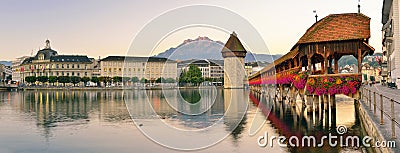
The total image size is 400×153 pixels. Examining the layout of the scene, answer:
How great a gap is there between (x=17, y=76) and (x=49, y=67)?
156 feet

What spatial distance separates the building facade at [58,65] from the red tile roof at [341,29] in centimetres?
13378

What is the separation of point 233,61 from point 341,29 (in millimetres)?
80525

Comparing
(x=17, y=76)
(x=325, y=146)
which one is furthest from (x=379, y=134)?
(x=17, y=76)

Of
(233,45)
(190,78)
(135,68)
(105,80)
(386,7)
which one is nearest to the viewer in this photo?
(386,7)

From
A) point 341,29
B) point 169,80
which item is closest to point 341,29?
point 341,29

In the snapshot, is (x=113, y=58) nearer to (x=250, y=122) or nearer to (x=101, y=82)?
(x=101, y=82)

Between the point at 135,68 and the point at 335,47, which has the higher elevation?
the point at 135,68

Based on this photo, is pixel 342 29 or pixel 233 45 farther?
pixel 233 45

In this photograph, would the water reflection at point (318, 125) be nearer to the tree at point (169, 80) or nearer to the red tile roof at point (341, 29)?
the red tile roof at point (341, 29)

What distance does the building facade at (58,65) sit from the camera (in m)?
147

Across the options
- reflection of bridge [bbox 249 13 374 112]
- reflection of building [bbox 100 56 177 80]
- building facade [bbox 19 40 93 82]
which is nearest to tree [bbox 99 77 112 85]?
reflection of building [bbox 100 56 177 80]

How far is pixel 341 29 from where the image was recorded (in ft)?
73.2

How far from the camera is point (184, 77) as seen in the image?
12938 cm

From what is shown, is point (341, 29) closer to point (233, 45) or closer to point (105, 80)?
point (233, 45)
